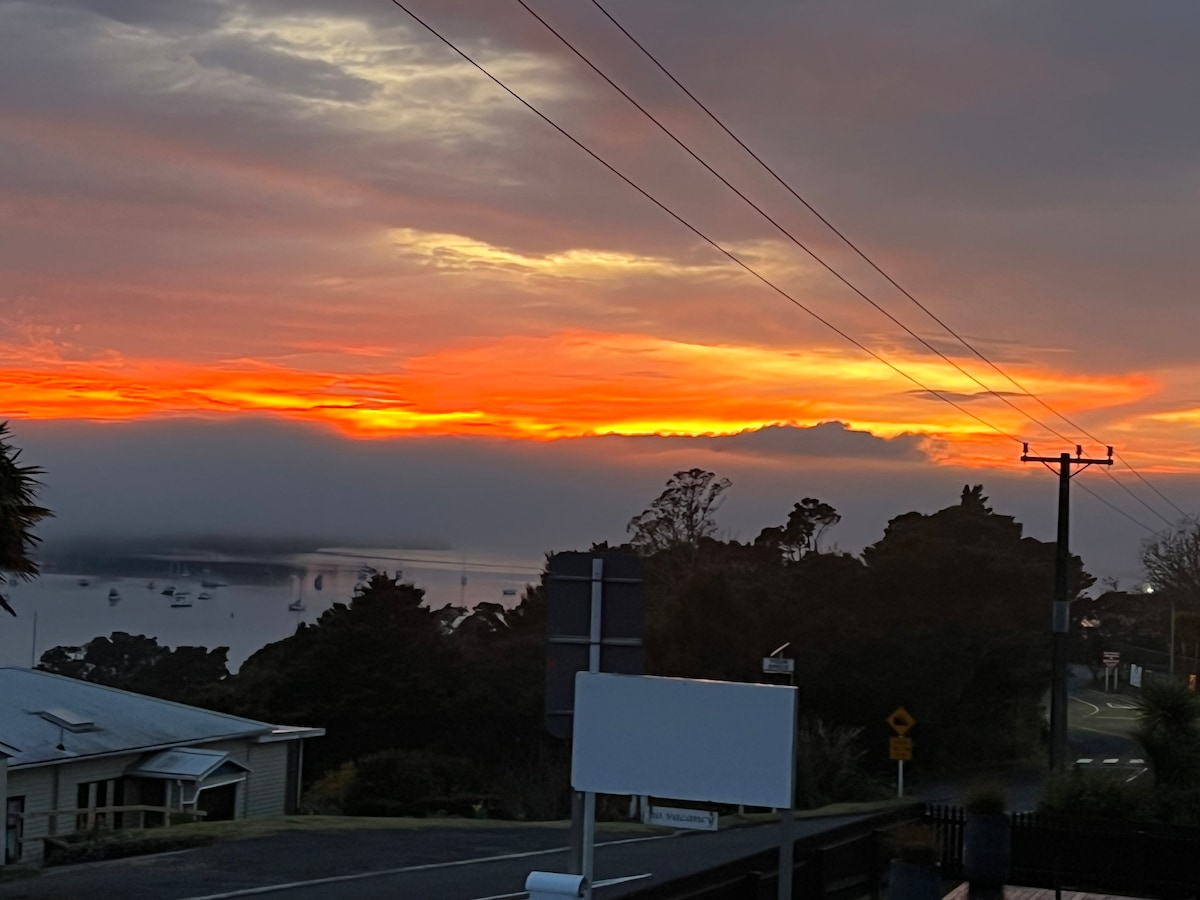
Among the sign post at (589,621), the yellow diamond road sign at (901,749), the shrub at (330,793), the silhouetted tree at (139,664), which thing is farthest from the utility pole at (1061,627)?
the silhouetted tree at (139,664)

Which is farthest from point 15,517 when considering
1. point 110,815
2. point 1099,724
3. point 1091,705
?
point 1091,705

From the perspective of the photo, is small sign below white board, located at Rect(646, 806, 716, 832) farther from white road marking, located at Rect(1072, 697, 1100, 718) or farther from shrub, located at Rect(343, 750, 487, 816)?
white road marking, located at Rect(1072, 697, 1100, 718)

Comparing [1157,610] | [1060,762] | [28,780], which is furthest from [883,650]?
[1157,610]

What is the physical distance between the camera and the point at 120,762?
112 ft

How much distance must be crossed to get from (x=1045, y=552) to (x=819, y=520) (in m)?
10.3

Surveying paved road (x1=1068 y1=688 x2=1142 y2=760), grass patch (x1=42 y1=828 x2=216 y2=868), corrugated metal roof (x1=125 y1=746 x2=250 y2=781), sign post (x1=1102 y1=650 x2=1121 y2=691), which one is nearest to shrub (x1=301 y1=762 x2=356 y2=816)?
corrugated metal roof (x1=125 y1=746 x2=250 y2=781)

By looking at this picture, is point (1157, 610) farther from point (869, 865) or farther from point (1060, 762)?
point (869, 865)

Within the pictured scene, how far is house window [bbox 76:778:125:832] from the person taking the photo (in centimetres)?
3177

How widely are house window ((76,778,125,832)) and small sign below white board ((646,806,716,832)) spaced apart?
26.2 metres

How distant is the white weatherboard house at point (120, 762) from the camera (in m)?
30.3

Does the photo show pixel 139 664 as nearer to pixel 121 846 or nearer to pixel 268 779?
pixel 268 779

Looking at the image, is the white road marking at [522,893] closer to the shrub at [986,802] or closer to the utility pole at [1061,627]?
the shrub at [986,802]

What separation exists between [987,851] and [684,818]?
1060 centimetres

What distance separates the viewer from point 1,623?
3959 inches
